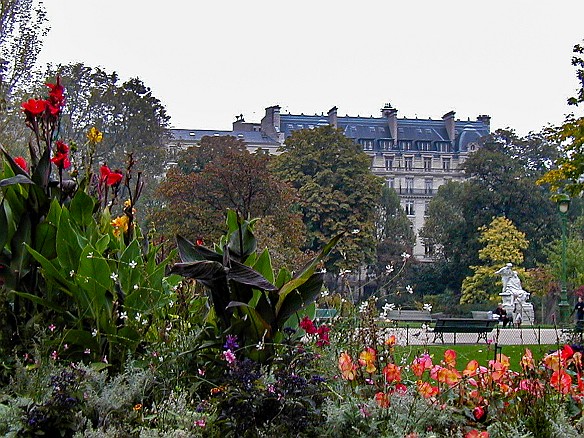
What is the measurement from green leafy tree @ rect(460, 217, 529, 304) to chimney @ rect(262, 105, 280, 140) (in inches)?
1242

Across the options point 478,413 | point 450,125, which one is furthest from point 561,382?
point 450,125

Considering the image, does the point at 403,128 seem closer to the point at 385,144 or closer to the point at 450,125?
the point at 385,144

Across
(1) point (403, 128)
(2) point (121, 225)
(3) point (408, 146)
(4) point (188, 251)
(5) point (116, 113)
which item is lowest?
(4) point (188, 251)

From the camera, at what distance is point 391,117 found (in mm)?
79312

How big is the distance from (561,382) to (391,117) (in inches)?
3034

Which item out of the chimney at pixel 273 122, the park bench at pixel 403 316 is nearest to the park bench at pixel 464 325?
the park bench at pixel 403 316

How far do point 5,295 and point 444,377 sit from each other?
225 centimetres

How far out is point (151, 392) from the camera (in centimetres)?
369

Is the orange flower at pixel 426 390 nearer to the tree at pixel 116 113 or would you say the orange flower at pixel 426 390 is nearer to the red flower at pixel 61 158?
the red flower at pixel 61 158

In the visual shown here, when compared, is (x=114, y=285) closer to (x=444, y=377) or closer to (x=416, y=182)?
(x=444, y=377)

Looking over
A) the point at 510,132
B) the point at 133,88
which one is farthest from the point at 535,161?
the point at 133,88

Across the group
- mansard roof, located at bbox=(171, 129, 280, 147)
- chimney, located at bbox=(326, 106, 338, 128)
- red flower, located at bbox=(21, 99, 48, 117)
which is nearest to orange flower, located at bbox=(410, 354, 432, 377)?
red flower, located at bbox=(21, 99, 48, 117)

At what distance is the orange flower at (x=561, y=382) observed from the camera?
3.36m

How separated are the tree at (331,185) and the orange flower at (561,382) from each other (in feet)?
112
